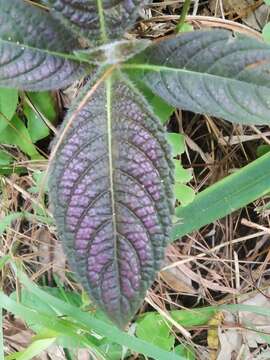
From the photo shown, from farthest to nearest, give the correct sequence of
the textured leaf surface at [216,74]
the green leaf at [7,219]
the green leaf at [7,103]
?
the green leaf at [7,219]
the green leaf at [7,103]
the textured leaf surface at [216,74]

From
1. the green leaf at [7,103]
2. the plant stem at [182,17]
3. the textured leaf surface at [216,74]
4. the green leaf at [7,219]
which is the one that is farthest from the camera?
the green leaf at [7,219]

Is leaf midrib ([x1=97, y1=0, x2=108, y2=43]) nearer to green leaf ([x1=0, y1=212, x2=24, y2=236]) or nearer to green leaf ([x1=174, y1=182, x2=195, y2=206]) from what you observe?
green leaf ([x1=174, y1=182, x2=195, y2=206])

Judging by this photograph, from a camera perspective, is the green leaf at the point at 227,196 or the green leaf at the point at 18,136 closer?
the green leaf at the point at 227,196

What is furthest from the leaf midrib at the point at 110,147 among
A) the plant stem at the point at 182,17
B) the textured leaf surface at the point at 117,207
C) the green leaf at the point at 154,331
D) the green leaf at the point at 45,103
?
the green leaf at the point at 154,331

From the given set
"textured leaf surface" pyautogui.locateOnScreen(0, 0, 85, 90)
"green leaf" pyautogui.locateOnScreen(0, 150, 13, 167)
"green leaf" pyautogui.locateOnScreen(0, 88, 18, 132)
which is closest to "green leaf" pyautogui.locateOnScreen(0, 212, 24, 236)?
"green leaf" pyautogui.locateOnScreen(0, 150, 13, 167)

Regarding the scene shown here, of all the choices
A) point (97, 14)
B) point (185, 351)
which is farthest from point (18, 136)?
point (185, 351)

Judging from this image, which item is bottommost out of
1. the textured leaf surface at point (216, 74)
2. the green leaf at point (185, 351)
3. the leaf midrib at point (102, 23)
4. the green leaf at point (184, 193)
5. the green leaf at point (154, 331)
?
the green leaf at point (185, 351)

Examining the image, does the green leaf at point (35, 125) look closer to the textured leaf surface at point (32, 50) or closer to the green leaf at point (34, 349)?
the textured leaf surface at point (32, 50)
